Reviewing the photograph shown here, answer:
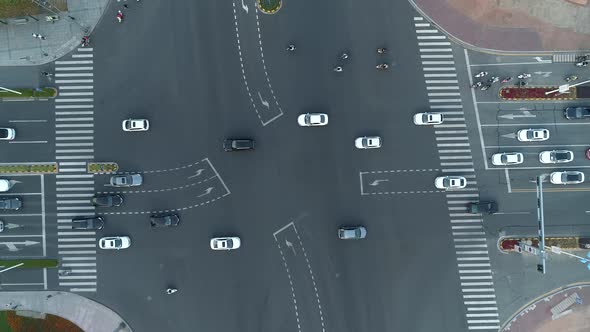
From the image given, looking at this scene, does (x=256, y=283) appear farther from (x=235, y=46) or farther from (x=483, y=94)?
(x=483, y=94)

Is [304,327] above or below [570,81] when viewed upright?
below

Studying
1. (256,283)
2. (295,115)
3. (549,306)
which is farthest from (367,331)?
(295,115)

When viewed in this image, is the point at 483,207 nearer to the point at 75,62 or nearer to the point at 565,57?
the point at 565,57

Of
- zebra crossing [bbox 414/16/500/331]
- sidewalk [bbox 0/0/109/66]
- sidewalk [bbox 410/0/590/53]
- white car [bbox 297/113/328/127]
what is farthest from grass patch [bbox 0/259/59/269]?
sidewalk [bbox 410/0/590/53]

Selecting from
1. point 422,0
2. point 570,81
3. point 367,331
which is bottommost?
point 367,331

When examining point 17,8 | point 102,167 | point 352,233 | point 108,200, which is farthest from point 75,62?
point 352,233

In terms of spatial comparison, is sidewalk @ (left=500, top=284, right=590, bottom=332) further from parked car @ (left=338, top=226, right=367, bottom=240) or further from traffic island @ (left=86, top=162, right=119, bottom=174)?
traffic island @ (left=86, top=162, right=119, bottom=174)

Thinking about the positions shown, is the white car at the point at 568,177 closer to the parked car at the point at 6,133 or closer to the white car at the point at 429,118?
the white car at the point at 429,118

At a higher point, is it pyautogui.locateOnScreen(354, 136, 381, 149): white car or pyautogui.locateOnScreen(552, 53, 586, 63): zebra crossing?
pyautogui.locateOnScreen(552, 53, 586, 63): zebra crossing

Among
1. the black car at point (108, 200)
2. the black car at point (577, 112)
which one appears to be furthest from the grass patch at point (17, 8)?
the black car at point (577, 112)
